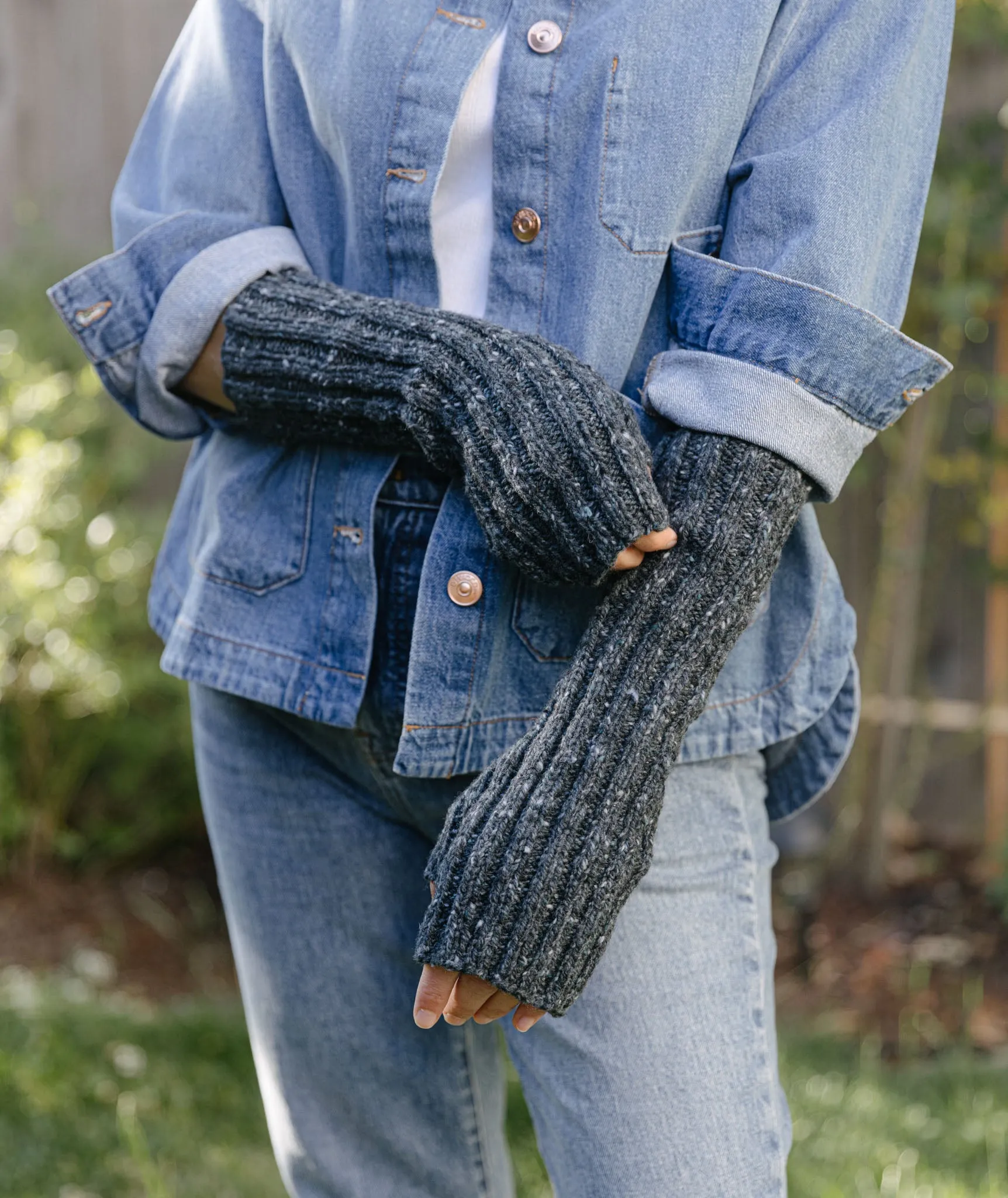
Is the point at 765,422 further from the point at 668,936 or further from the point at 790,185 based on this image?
the point at 668,936

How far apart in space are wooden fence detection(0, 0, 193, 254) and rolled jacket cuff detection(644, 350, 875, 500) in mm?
3200

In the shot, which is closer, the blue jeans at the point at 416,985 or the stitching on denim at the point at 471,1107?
the blue jeans at the point at 416,985

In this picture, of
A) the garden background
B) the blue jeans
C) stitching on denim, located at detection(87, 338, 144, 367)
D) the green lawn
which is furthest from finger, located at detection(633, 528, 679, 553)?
the garden background

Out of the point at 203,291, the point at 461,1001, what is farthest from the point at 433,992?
the point at 203,291

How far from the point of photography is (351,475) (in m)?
1.15

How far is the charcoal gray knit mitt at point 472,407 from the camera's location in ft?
3.13

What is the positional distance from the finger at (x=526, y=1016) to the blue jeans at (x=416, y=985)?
10 cm

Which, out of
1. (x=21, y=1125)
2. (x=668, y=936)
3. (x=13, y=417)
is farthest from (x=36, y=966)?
(x=668, y=936)

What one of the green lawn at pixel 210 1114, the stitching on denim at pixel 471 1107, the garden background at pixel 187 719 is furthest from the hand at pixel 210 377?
the garden background at pixel 187 719

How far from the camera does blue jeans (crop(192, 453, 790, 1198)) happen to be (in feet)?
3.41

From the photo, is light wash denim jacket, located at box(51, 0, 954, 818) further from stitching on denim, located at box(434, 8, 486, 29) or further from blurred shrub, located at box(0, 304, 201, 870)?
blurred shrub, located at box(0, 304, 201, 870)

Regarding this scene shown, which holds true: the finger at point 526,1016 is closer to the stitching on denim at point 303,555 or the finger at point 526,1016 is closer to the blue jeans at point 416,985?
the blue jeans at point 416,985

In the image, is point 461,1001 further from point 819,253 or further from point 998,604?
point 998,604

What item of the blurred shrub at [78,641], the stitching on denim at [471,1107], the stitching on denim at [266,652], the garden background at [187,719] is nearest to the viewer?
the stitching on denim at [266,652]
